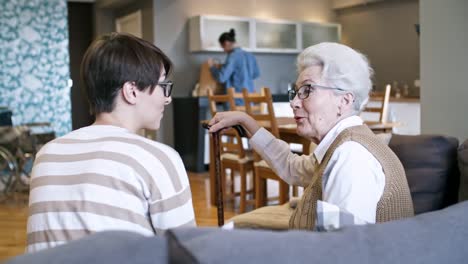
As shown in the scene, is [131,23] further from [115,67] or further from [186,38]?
[115,67]

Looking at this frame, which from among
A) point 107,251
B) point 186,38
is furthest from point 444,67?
point 186,38

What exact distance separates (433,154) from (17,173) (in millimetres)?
4944

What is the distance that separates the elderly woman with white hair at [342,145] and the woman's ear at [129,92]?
1.73 feet

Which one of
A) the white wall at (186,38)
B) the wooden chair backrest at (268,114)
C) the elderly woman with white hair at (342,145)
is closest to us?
the elderly woman with white hair at (342,145)

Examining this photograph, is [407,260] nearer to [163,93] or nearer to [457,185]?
[163,93]

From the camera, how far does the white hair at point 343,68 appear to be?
5.69ft

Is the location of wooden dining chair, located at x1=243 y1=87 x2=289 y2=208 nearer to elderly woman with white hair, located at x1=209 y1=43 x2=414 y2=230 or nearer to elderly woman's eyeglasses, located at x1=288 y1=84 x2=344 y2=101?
elderly woman with white hair, located at x1=209 y1=43 x2=414 y2=230

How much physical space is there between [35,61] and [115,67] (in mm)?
7955

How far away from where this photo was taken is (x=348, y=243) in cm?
77

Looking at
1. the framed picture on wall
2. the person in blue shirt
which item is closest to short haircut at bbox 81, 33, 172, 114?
the person in blue shirt

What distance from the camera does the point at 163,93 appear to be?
1.45m

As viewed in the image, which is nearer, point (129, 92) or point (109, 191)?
point (109, 191)

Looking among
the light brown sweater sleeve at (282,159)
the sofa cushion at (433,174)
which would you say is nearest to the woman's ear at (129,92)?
the light brown sweater sleeve at (282,159)

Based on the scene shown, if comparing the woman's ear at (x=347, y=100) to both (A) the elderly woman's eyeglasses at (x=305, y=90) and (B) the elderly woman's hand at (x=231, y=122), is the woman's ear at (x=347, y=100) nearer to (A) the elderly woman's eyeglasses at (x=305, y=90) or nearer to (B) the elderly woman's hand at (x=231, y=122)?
(A) the elderly woman's eyeglasses at (x=305, y=90)
